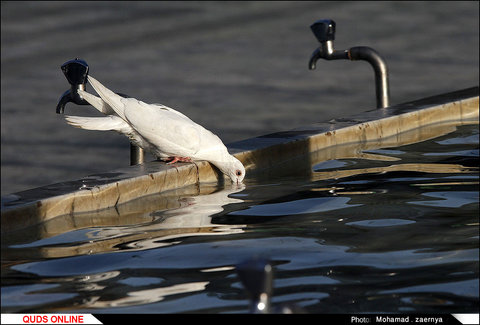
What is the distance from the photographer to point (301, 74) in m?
15.8

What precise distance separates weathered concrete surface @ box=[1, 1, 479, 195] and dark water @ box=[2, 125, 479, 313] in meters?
6.64

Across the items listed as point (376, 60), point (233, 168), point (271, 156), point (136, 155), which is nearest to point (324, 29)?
point (376, 60)

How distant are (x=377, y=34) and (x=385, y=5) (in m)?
2.51

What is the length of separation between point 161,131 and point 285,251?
1.82 metres

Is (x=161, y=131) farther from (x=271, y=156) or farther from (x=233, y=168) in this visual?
(x=271, y=156)

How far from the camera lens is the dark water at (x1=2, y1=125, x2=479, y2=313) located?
360 cm

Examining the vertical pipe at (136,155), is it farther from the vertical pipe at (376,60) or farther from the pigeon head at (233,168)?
the vertical pipe at (376,60)

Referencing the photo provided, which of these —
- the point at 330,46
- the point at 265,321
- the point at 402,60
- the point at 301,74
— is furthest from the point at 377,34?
the point at 265,321

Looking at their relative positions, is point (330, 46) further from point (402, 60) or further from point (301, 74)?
point (402, 60)

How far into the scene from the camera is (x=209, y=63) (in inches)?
658

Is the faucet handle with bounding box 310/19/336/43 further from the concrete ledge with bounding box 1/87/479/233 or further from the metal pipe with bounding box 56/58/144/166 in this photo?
the metal pipe with bounding box 56/58/144/166

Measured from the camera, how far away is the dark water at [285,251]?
142 inches

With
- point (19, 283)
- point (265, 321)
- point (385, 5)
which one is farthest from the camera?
point (385, 5)

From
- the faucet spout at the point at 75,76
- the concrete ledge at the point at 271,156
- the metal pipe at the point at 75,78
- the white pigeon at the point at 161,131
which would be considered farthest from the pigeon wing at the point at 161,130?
the faucet spout at the point at 75,76
